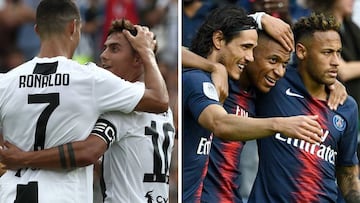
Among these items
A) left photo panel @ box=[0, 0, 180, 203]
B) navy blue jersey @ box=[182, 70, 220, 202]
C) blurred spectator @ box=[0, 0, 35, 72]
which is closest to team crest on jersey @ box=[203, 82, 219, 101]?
navy blue jersey @ box=[182, 70, 220, 202]

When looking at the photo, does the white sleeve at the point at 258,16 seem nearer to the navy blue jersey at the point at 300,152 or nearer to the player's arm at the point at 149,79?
the navy blue jersey at the point at 300,152

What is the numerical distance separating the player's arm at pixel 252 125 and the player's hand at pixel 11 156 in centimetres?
101

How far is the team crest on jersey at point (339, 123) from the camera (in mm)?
5828

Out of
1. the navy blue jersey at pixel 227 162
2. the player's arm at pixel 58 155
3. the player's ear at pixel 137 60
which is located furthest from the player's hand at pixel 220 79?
the player's arm at pixel 58 155

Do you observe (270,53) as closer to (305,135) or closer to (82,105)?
(305,135)

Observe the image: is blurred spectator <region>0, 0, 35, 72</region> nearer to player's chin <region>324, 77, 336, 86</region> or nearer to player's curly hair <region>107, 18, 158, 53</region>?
player's curly hair <region>107, 18, 158, 53</region>

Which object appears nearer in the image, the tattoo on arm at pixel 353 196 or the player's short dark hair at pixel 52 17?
the player's short dark hair at pixel 52 17

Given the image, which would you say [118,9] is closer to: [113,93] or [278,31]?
[278,31]

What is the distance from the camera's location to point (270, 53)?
5742 millimetres

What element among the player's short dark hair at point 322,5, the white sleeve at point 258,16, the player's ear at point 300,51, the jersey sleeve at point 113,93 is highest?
the player's short dark hair at point 322,5

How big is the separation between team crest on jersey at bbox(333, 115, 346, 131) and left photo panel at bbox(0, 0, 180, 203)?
1.04 meters

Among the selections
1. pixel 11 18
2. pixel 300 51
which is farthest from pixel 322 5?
pixel 11 18

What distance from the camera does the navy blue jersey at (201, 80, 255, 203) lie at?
18.6 feet

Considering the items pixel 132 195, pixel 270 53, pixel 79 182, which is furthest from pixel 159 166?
pixel 270 53
